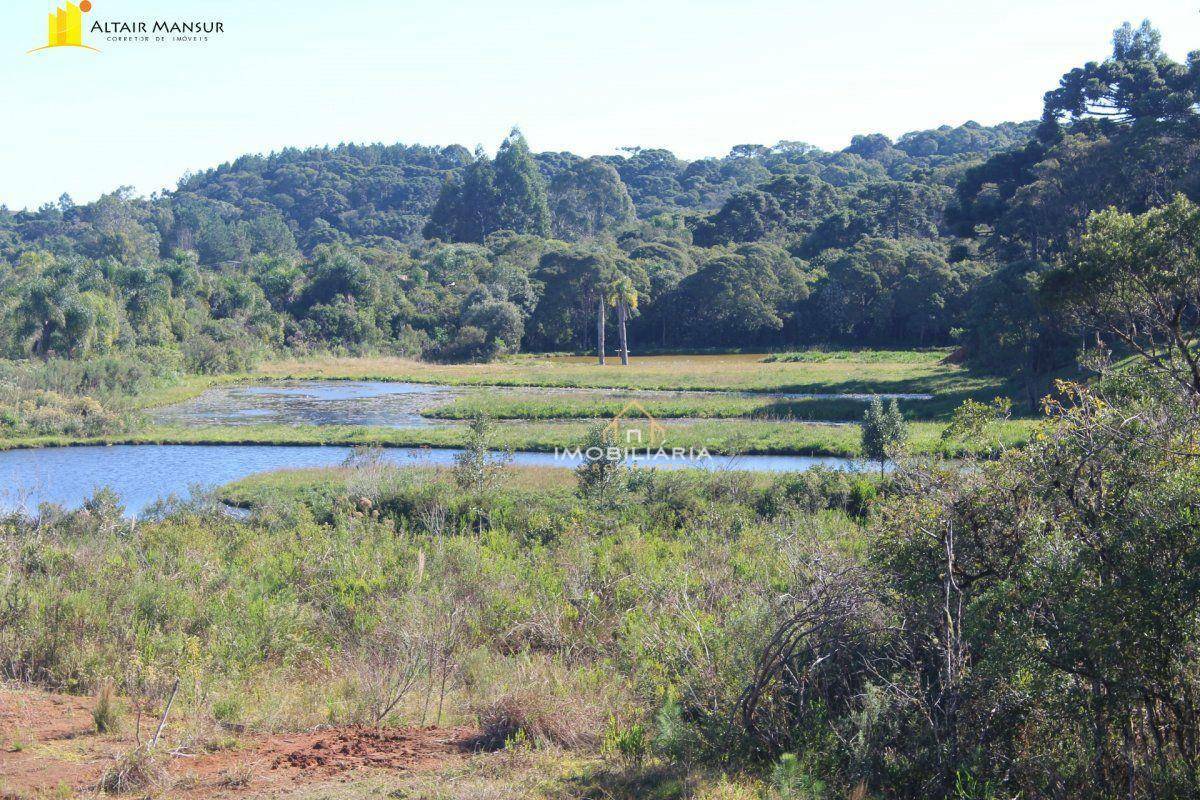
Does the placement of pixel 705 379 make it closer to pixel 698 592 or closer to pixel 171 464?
pixel 171 464

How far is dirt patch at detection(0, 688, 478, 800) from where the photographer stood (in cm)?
643

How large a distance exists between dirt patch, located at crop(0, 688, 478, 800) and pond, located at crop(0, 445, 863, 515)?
1670 centimetres

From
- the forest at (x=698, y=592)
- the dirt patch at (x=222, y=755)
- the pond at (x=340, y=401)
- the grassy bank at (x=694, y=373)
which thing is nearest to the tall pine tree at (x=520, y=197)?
the grassy bank at (x=694, y=373)

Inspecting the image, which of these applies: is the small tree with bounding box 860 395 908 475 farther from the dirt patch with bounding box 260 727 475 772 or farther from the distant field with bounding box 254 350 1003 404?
the distant field with bounding box 254 350 1003 404

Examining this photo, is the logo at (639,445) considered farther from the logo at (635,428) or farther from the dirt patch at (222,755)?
the dirt patch at (222,755)

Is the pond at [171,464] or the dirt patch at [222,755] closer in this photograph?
the dirt patch at [222,755]

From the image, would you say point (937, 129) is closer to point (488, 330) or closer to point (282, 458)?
point (488, 330)

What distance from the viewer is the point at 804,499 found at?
1830cm

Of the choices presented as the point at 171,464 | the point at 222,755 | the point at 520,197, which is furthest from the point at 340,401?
the point at 520,197

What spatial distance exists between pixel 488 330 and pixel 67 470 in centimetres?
4148

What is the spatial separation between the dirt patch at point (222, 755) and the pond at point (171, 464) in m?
16.7

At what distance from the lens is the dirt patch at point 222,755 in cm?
643

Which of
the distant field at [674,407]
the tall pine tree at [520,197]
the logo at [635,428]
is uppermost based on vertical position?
the tall pine tree at [520,197]

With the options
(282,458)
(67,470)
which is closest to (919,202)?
(282,458)
